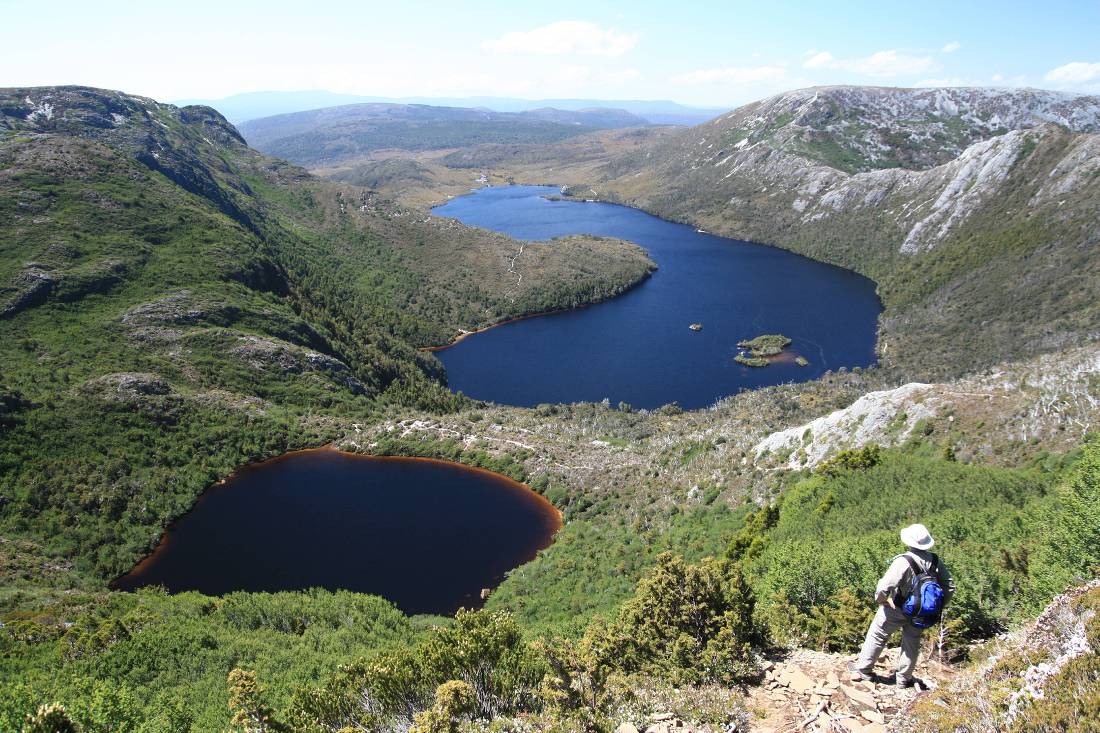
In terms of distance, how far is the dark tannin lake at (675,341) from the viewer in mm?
102188

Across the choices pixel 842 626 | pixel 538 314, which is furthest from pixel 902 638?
pixel 538 314

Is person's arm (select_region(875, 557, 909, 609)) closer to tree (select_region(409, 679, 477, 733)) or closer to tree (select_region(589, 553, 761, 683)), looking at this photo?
tree (select_region(589, 553, 761, 683))

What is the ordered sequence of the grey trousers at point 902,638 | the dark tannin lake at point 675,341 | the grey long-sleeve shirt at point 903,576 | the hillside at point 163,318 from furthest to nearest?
the dark tannin lake at point 675,341 → the hillside at point 163,318 → the grey trousers at point 902,638 → the grey long-sleeve shirt at point 903,576

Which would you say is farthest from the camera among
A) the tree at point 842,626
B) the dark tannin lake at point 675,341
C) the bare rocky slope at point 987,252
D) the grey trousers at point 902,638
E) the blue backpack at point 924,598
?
the dark tannin lake at point 675,341

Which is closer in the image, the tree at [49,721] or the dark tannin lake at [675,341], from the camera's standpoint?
the tree at [49,721]

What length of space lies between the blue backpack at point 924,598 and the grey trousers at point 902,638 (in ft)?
1.33

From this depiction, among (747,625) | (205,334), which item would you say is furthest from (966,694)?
(205,334)

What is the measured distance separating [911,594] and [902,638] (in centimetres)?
122

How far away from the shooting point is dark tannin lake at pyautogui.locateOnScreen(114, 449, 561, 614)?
4703 cm

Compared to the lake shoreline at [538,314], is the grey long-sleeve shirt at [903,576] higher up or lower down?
higher up

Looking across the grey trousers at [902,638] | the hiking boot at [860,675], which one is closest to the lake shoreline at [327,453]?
the hiking boot at [860,675]

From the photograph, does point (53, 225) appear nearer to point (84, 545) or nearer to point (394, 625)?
point (84, 545)

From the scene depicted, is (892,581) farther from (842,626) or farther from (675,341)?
(675,341)

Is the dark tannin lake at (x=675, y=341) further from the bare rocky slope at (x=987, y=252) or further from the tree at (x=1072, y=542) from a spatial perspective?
the tree at (x=1072, y=542)
